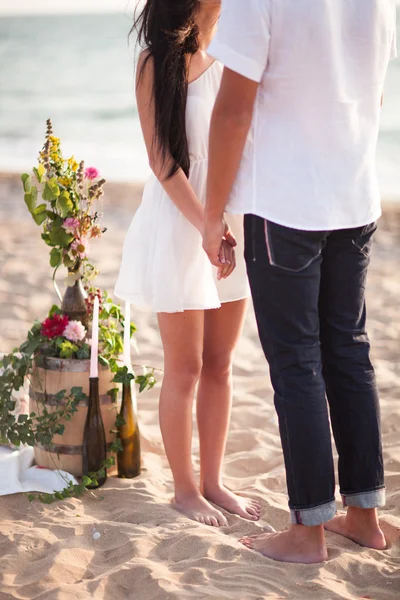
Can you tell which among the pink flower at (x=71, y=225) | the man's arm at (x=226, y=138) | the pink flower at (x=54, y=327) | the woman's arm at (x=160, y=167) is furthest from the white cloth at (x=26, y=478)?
the man's arm at (x=226, y=138)

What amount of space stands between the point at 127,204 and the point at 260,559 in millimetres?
7177

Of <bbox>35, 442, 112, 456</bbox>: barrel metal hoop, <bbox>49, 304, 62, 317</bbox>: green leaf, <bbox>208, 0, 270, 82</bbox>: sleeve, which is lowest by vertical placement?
<bbox>35, 442, 112, 456</bbox>: barrel metal hoop

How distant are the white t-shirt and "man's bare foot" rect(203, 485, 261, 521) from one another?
1058 mm

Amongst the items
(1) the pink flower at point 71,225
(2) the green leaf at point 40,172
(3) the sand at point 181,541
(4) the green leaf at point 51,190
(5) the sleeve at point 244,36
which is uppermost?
(5) the sleeve at point 244,36

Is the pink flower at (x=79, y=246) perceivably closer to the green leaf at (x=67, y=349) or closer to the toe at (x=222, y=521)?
the green leaf at (x=67, y=349)

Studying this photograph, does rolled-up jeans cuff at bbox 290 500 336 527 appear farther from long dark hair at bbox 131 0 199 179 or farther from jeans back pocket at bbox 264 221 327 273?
long dark hair at bbox 131 0 199 179

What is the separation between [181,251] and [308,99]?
661 millimetres

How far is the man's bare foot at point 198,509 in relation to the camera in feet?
7.92

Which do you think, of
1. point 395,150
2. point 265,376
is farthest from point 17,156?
point 265,376

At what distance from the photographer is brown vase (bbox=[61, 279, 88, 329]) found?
2.74m

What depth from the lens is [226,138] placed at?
1.85 m

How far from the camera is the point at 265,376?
12.8ft

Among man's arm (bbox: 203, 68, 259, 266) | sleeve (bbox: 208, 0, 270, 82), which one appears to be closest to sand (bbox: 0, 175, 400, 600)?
man's arm (bbox: 203, 68, 259, 266)

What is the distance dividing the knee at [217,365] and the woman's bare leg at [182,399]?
3.9 inches
